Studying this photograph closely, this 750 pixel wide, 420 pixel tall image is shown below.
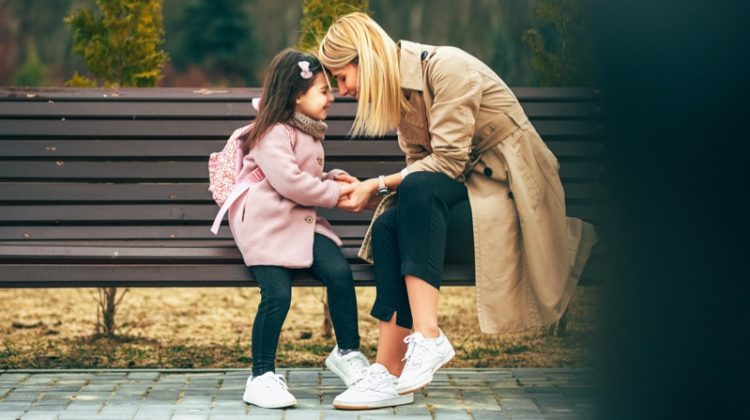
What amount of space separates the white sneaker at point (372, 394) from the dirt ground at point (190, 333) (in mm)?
722

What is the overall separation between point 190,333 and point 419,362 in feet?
7.85

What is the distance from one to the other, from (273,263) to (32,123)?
4.89 feet

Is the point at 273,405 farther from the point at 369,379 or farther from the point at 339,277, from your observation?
the point at 339,277

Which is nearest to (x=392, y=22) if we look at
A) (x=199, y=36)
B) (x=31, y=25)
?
(x=199, y=36)

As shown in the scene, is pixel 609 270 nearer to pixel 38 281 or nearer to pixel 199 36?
pixel 38 281

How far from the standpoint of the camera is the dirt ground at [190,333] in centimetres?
496

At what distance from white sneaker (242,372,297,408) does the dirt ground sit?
3.41 feet

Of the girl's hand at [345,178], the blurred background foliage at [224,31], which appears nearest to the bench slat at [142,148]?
the girl's hand at [345,178]

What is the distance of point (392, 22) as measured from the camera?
2477 centimetres

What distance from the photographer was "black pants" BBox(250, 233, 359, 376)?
373 cm

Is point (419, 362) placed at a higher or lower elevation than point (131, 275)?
lower

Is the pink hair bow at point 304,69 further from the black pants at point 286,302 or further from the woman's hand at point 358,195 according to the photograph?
the black pants at point 286,302

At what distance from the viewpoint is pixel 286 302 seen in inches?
148

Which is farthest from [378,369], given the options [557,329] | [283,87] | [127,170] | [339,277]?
[557,329]
